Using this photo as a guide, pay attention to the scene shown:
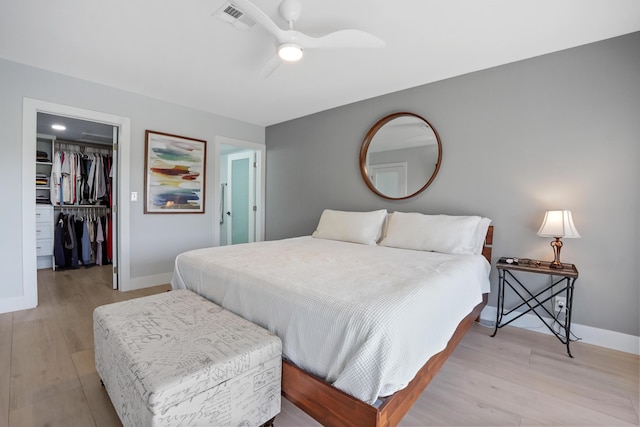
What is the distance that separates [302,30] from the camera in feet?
6.95

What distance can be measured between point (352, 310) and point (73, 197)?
17.4ft

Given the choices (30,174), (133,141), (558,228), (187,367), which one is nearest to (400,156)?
(558,228)

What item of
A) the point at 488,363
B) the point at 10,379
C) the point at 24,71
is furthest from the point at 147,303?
the point at 24,71

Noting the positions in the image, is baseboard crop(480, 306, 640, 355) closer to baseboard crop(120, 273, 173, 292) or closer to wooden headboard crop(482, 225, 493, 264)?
wooden headboard crop(482, 225, 493, 264)

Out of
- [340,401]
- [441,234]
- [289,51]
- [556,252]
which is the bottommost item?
[340,401]

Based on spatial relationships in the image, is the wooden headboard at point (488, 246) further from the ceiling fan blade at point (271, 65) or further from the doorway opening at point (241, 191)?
the doorway opening at point (241, 191)

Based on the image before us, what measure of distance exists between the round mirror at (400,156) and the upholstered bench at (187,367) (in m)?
2.39

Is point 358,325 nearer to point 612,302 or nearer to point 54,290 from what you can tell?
point 612,302

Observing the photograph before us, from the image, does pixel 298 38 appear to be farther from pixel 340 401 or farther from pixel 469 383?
pixel 469 383

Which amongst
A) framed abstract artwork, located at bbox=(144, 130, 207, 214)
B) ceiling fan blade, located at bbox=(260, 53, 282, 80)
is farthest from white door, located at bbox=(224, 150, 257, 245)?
ceiling fan blade, located at bbox=(260, 53, 282, 80)

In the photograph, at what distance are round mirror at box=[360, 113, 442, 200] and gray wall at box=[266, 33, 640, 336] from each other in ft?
0.30

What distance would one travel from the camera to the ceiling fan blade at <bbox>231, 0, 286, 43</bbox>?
4.97ft

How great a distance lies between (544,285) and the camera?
95.4 inches

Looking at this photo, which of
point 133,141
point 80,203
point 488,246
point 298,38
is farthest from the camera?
point 80,203
